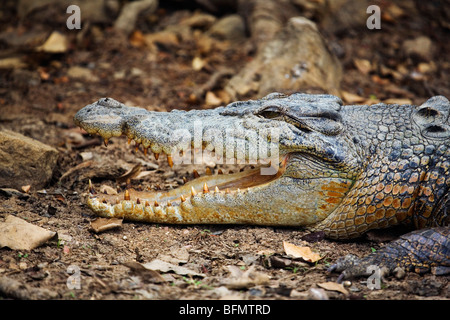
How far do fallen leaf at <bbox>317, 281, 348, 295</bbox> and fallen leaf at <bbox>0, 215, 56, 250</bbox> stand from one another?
1923 mm

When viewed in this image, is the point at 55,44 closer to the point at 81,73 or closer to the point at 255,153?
the point at 81,73

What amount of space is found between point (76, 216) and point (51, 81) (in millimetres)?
3732

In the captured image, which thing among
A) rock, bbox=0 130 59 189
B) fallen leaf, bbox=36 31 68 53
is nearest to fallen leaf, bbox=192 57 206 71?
fallen leaf, bbox=36 31 68 53

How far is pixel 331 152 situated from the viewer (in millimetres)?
3865

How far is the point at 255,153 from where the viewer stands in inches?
153

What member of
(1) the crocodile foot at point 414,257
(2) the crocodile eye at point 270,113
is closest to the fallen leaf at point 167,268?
(1) the crocodile foot at point 414,257

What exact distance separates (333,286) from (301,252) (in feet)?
1.65

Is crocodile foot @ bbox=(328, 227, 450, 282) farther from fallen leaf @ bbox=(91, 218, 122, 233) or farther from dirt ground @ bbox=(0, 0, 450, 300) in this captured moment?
fallen leaf @ bbox=(91, 218, 122, 233)

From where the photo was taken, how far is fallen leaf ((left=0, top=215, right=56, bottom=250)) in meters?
3.47

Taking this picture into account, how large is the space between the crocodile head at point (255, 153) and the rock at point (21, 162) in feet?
2.64

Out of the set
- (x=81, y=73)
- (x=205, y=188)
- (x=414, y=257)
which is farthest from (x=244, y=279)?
(x=81, y=73)

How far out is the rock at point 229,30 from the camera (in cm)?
859

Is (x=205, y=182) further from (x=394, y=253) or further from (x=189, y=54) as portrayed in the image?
(x=189, y=54)
